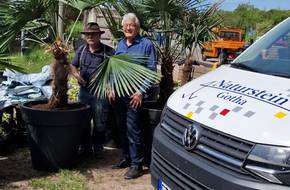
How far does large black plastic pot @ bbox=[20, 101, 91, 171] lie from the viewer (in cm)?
514

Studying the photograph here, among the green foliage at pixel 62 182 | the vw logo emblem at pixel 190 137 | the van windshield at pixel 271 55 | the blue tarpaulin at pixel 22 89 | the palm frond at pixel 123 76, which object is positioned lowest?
the green foliage at pixel 62 182

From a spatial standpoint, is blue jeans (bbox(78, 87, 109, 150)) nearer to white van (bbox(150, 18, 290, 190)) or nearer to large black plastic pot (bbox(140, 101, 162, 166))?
large black plastic pot (bbox(140, 101, 162, 166))

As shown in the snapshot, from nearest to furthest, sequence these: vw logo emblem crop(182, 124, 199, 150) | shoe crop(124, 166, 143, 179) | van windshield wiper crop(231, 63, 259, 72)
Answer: vw logo emblem crop(182, 124, 199, 150), van windshield wiper crop(231, 63, 259, 72), shoe crop(124, 166, 143, 179)

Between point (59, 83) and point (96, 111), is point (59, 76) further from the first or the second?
point (96, 111)

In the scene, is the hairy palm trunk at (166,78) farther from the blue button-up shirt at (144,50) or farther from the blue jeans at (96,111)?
the blue jeans at (96,111)

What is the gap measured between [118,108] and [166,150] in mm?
1796

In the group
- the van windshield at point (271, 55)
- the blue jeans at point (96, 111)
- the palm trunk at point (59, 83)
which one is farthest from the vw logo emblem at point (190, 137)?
the blue jeans at point (96, 111)

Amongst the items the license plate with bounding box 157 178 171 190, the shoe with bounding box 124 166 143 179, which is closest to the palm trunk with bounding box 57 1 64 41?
the shoe with bounding box 124 166 143 179

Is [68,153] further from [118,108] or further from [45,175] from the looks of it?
[118,108]

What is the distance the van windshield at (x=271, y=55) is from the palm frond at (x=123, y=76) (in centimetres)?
99

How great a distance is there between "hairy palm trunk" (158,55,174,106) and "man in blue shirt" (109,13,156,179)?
0.50m

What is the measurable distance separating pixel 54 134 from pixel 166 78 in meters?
1.38

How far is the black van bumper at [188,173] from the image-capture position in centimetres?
287

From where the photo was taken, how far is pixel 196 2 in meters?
5.97
